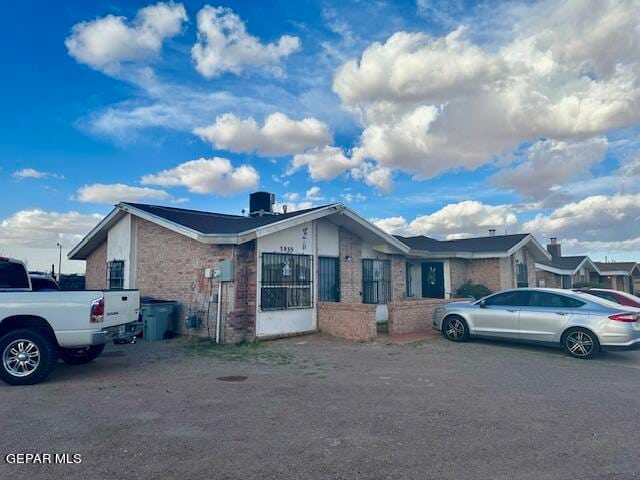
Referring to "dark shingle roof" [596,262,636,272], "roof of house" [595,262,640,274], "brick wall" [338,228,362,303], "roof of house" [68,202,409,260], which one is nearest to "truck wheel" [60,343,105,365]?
"roof of house" [68,202,409,260]

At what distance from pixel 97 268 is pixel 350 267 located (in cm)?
933

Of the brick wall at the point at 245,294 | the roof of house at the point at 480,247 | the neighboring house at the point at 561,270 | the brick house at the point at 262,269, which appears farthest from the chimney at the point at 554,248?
the brick wall at the point at 245,294

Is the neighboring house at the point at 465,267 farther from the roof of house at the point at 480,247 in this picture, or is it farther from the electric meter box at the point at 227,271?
the electric meter box at the point at 227,271

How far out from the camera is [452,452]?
4301mm

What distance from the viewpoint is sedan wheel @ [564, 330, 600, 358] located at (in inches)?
360

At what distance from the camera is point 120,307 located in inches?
306

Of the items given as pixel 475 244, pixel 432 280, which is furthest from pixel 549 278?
pixel 432 280

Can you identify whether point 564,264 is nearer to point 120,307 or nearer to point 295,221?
point 295,221

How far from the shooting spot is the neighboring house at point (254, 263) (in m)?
11.2

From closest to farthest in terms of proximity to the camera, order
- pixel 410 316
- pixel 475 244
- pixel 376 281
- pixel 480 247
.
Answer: pixel 410 316
pixel 376 281
pixel 480 247
pixel 475 244

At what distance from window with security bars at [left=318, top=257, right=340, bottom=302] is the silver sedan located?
11.6ft

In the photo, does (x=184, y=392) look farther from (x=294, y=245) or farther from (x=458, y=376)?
(x=294, y=245)

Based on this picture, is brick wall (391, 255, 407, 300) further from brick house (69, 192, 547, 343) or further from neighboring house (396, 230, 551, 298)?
neighboring house (396, 230, 551, 298)

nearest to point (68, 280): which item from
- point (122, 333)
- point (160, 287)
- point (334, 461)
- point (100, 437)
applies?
point (160, 287)
